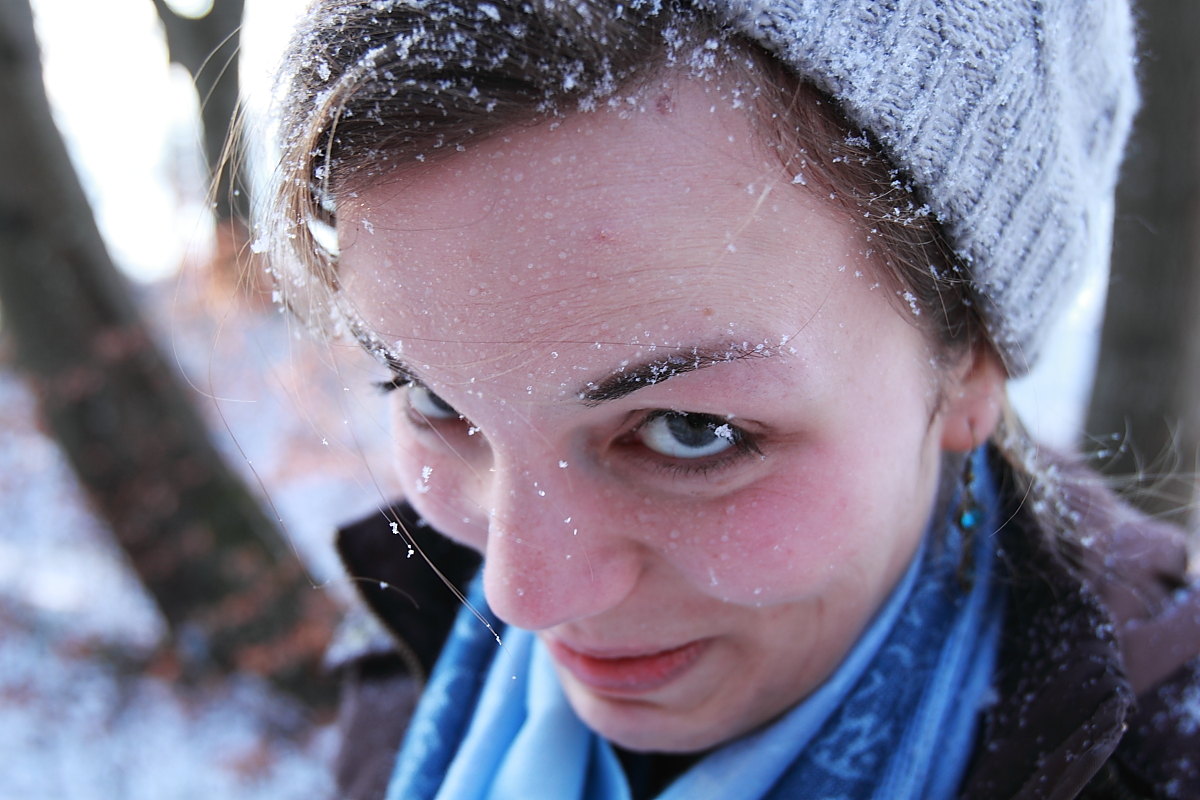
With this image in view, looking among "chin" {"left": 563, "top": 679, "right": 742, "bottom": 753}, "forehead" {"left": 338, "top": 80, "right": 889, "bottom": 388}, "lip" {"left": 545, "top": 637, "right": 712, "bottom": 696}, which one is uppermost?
"forehead" {"left": 338, "top": 80, "right": 889, "bottom": 388}

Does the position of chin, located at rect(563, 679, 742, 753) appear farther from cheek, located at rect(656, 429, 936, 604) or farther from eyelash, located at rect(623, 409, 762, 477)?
eyelash, located at rect(623, 409, 762, 477)

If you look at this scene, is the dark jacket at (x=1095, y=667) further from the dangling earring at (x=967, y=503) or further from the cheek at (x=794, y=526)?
the cheek at (x=794, y=526)

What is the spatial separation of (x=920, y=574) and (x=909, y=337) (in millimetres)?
606

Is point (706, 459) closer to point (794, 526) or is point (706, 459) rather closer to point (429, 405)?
point (794, 526)

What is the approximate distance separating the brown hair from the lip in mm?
671

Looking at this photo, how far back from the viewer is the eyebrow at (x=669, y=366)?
914 millimetres

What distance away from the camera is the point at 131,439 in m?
3.81

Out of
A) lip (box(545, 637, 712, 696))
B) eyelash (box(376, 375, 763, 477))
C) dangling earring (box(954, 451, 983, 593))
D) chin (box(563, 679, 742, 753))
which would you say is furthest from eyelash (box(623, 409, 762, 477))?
dangling earring (box(954, 451, 983, 593))

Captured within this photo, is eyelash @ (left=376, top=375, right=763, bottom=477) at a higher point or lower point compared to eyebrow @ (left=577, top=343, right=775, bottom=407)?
lower

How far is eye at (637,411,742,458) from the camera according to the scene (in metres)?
1.05

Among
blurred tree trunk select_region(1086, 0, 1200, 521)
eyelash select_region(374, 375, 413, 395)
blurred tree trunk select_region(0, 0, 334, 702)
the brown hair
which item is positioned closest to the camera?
the brown hair

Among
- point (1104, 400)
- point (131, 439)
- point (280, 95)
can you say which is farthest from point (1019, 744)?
point (131, 439)

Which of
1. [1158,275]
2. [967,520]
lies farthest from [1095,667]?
[1158,275]

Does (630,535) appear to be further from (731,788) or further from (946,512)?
(946,512)
